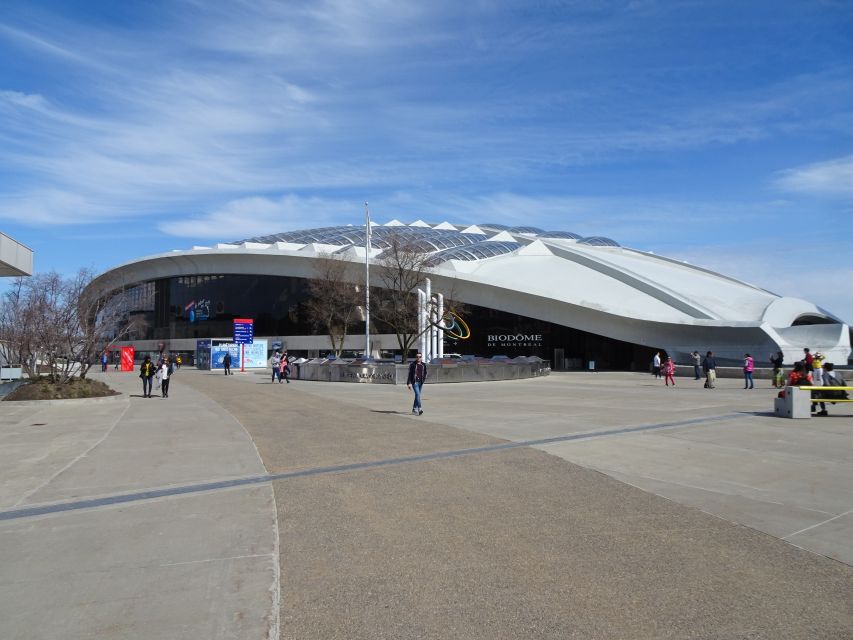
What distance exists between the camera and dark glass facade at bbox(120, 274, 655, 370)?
54.6m

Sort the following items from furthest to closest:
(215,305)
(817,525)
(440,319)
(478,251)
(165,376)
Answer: (215,305) → (478,251) → (440,319) → (165,376) → (817,525)

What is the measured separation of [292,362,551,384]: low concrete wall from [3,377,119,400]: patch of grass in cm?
1199

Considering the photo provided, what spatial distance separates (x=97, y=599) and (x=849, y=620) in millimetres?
4863

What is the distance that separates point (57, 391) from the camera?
2028 centimetres

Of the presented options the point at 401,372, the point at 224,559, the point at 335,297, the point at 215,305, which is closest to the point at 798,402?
the point at 224,559

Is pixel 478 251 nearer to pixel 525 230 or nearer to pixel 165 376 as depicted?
pixel 525 230

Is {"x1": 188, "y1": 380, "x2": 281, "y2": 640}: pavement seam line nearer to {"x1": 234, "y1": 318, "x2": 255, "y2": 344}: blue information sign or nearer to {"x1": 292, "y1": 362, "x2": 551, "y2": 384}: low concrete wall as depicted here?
{"x1": 292, "y1": 362, "x2": 551, "y2": 384}: low concrete wall

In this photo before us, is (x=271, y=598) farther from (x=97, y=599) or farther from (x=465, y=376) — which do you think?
(x=465, y=376)

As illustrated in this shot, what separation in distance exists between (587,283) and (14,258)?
1663 inches

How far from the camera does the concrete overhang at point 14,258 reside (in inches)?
690

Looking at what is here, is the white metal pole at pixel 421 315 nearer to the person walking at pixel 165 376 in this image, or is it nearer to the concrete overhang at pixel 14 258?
the person walking at pixel 165 376

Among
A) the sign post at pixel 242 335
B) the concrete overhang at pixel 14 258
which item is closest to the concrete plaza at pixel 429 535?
the concrete overhang at pixel 14 258

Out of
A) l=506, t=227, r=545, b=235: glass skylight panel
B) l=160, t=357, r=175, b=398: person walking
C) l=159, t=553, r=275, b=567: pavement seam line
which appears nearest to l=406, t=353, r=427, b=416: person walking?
l=160, t=357, r=175, b=398: person walking

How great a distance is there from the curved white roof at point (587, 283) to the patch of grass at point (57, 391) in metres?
22.6
